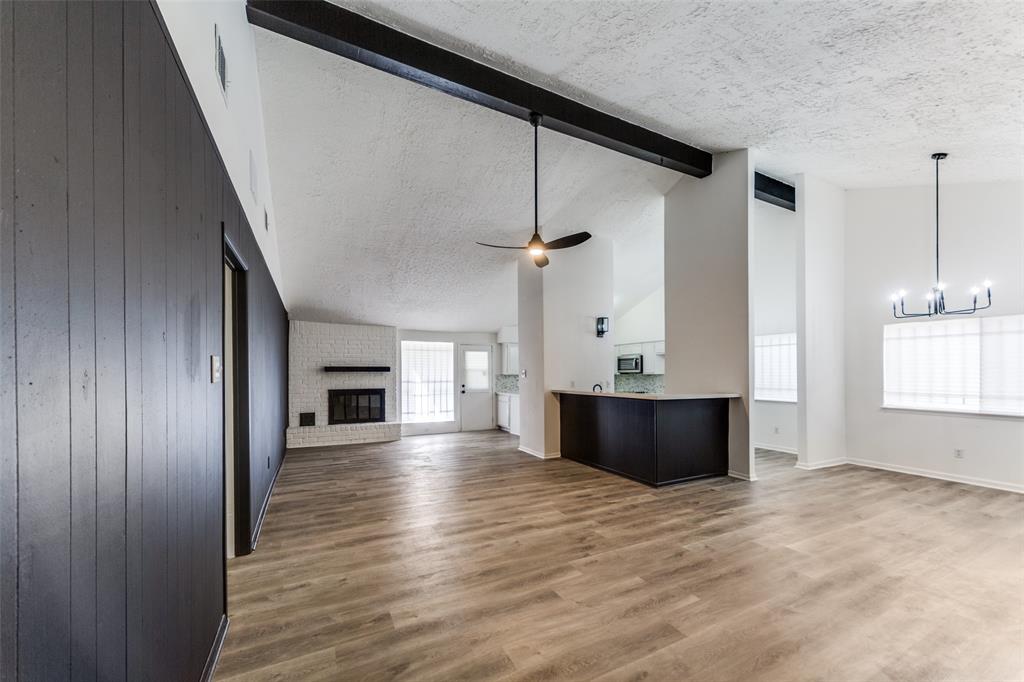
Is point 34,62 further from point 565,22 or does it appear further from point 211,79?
point 565,22

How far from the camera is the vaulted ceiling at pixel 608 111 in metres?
2.96

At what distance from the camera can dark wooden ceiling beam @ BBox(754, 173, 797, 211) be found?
18.3ft

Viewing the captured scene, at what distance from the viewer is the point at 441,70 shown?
3.43m

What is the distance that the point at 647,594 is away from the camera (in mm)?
2441

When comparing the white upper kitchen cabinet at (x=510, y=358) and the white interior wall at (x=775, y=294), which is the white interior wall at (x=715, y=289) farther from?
the white upper kitchen cabinet at (x=510, y=358)

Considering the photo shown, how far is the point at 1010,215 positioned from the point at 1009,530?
3372 mm

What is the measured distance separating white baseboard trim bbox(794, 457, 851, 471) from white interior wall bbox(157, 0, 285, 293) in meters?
6.50

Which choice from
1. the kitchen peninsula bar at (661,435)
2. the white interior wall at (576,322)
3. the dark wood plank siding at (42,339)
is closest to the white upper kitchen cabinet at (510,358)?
the white interior wall at (576,322)

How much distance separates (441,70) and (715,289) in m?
3.82

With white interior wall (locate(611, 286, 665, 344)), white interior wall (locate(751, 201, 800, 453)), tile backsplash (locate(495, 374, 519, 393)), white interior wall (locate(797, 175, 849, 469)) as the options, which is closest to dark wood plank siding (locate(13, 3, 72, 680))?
white interior wall (locate(797, 175, 849, 469))

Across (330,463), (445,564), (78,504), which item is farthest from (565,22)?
(330,463)

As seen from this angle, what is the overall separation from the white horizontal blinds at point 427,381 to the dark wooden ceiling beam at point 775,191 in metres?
6.22

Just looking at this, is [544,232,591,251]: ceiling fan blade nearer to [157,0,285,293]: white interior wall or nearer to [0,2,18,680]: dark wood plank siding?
[157,0,285,293]: white interior wall

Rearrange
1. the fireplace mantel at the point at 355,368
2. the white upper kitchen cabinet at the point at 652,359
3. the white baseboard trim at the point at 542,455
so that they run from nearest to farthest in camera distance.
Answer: the white baseboard trim at the point at 542,455 < the fireplace mantel at the point at 355,368 < the white upper kitchen cabinet at the point at 652,359
